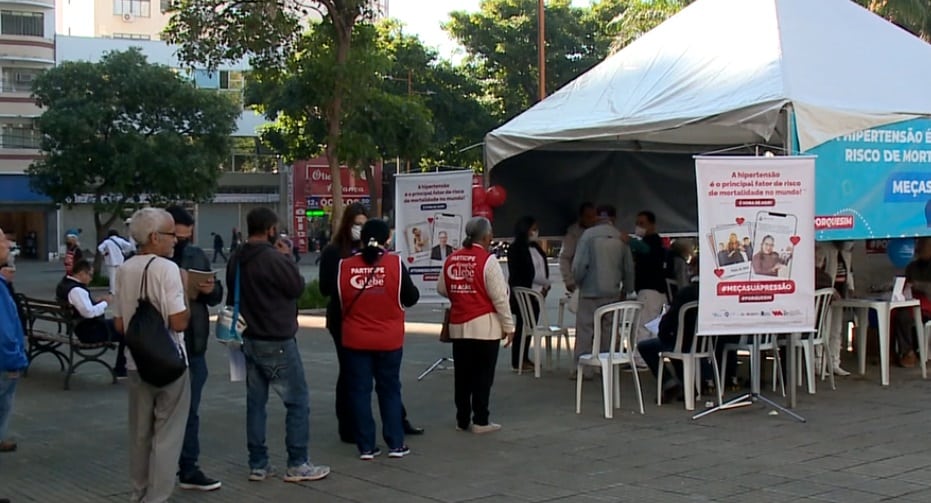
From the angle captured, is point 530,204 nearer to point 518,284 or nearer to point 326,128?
point 518,284

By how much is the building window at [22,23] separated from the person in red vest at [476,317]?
49418 mm

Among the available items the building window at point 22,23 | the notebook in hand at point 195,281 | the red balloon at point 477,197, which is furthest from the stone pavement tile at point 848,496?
the building window at point 22,23

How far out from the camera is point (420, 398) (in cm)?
1065

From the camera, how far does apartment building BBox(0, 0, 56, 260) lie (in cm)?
5078

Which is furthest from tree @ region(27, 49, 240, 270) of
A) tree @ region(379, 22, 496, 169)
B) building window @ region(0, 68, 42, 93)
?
building window @ region(0, 68, 42, 93)

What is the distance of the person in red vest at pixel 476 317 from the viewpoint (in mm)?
8609

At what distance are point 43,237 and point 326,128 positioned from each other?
123 feet

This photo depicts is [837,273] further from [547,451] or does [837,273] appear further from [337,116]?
[337,116]

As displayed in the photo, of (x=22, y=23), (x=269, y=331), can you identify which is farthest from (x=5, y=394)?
(x=22, y=23)

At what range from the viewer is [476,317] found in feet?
28.2

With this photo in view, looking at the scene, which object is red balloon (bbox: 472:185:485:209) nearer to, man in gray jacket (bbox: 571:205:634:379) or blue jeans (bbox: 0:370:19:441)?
man in gray jacket (bbox: 571:205:634:379)

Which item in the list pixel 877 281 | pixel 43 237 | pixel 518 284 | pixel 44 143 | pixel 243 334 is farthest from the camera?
pixel 43 237

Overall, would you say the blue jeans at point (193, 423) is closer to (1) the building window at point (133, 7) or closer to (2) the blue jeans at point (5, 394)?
(2) the blue jeans at point (5, 394)

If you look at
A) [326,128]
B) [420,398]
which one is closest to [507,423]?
[420,398]
